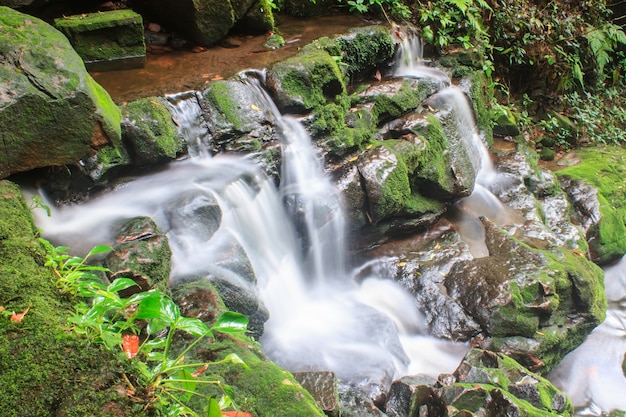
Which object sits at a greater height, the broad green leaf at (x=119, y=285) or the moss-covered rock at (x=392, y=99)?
the broad green leaf at (x=119, y=285)

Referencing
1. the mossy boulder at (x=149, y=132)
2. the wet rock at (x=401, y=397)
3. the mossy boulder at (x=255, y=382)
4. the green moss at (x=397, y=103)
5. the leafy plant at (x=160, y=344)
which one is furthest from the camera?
the green moss at (x=397, y=103)

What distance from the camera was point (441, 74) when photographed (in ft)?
24.4

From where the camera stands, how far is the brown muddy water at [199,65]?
4792mm

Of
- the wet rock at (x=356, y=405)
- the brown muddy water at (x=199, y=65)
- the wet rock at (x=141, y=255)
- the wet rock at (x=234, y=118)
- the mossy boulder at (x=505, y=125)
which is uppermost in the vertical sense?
the brown muddy water at (x=199, y=65)

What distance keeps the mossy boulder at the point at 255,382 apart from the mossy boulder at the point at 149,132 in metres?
2.04

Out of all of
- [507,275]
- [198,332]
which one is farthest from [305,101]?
[198,332]

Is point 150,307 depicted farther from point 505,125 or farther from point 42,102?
point 505,125

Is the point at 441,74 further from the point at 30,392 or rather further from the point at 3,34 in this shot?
the point at 30,392

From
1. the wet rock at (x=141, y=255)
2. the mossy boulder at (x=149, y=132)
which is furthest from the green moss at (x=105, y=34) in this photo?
the wet rock at (x=141, y=255)

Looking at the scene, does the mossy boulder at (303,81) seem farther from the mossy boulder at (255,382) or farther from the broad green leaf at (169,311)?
the broad green leaf at (169,311)

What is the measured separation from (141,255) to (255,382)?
1.28 metres

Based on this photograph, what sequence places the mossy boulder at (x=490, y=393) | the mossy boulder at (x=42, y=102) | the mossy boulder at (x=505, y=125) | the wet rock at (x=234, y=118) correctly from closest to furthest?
1. the mossy boulder at (x=42, y=102)
2. the mossy boulder at (x=490, y=393)
3. the wet rock at (x=234, y=118)
4. the mossy boulder at (x=505, y=125)

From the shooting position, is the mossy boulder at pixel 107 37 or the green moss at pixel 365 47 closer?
the mossy boulder at pixel 107 37

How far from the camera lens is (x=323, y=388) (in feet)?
9.62
